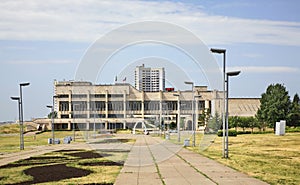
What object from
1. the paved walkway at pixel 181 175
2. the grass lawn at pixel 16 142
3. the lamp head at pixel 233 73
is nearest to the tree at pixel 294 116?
the grass lawn at pixel 16 142

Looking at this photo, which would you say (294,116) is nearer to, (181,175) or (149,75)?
(149,75)

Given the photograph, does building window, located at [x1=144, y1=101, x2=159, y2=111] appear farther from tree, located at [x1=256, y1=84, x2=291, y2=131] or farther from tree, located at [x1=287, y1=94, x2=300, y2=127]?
tree, located at [x1=287, y1=94, x2=300, y2=127]

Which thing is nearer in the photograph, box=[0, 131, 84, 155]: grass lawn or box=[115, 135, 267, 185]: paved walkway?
box=[115, 135, 267, 185]: paved walkway

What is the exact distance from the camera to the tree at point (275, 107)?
69.7 metres

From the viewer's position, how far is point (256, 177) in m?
16.9

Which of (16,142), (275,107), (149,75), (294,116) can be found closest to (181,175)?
(149,75)

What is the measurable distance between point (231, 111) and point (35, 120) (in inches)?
1894

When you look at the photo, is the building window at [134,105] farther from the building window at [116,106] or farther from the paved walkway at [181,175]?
the paved walkway at [181,175]

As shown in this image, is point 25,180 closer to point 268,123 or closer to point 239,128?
point 268,123

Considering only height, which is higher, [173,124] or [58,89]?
[58,89]

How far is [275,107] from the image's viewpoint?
69.9 meters

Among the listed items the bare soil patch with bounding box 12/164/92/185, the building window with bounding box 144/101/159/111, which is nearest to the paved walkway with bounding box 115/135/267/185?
the bare soil patch with bounding box 12/164/92/185

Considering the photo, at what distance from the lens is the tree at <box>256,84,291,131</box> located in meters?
69.7

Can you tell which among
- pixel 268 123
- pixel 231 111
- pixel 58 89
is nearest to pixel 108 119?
pixel 58 89
